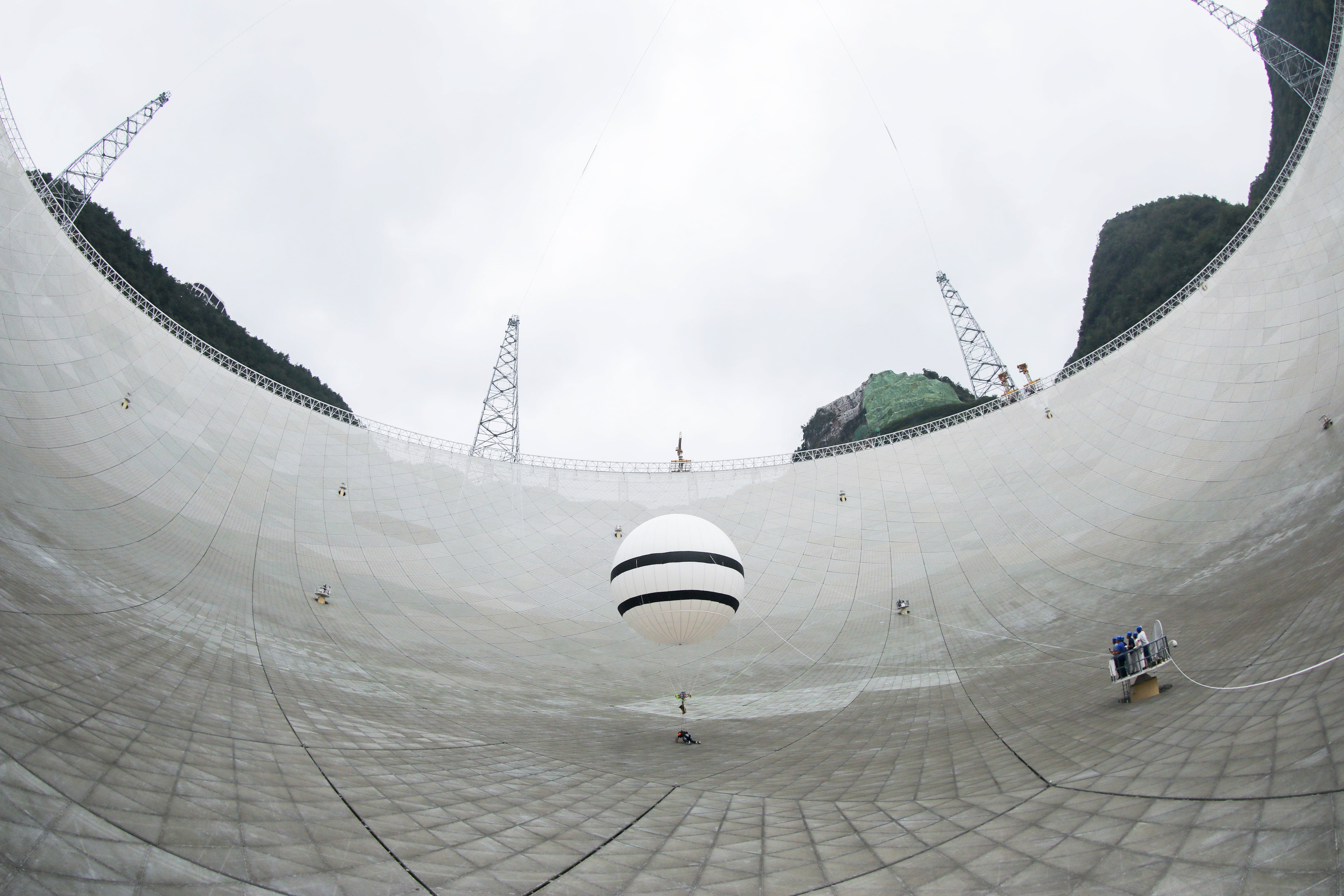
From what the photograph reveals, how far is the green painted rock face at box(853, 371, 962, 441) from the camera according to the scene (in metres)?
85.0

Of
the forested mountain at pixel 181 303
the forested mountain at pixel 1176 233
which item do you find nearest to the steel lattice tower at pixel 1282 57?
the forested mountain at pixel 1176 233

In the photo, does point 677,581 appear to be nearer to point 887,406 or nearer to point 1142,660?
point 1142,660

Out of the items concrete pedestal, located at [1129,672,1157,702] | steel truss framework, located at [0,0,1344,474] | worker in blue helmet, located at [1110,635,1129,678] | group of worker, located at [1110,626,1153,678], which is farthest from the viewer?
steel truss framework, located at [0,0,1344,474]

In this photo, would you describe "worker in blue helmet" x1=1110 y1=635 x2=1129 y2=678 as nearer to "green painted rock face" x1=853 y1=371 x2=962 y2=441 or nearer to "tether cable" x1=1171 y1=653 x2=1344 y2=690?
"tether cable" x1=1171 y1=653 x2=1344 y2=690

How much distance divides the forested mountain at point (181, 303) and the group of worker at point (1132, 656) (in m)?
50.1

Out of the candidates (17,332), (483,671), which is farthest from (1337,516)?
(17,332)

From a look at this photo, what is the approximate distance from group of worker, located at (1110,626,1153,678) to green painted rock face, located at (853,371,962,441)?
67.1 metres

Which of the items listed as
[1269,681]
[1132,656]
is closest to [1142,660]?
[1132,656]

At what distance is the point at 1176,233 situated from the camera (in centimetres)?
6512

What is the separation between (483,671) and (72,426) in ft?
56.2

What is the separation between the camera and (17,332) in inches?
947

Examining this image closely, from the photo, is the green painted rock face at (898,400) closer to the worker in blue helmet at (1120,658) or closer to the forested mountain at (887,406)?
the forested mountain at (887,406)

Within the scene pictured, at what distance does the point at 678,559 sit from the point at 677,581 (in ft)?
1.89

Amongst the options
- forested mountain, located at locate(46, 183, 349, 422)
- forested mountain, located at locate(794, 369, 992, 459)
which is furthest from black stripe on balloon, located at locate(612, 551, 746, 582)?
forested mountain, located at locate(794, 369, 992, 459)
